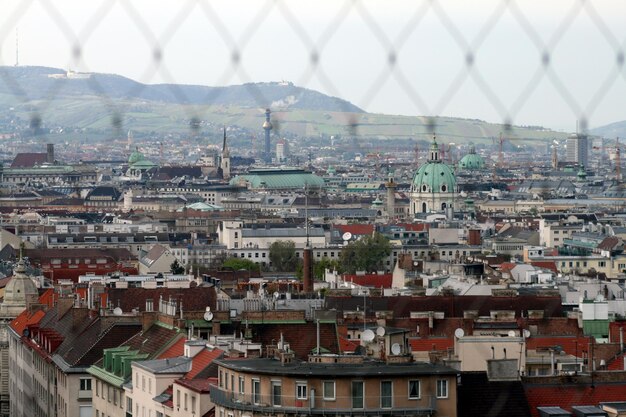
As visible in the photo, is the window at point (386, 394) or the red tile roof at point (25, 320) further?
the red tile roof at point (25, 320)

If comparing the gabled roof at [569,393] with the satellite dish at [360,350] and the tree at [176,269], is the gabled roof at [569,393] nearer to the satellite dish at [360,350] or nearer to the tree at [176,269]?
the satellite dish at [360,350]

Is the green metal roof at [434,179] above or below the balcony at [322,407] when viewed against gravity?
above

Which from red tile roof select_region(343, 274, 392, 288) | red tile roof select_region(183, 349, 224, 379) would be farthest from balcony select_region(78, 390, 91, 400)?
red tile roof select_region(343, 274, 392, 288)

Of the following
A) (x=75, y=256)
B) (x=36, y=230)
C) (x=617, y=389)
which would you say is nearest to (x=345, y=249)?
(x=75, y=256)

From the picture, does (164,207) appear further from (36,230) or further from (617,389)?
(617,389)

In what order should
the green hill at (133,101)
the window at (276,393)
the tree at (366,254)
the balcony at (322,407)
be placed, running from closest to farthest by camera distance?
1. the green hill at (133,101)
2. the balcony at (322,407)
3. the window at (276,393)
4. the tree at (366,254)

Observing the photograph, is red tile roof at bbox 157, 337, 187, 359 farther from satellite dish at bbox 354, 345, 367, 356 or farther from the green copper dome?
the green copper dome

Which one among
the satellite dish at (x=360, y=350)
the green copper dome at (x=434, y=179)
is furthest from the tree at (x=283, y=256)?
the satellite dish at (x=360, y=350)

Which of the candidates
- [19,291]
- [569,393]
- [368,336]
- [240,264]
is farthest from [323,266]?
[569,393]
